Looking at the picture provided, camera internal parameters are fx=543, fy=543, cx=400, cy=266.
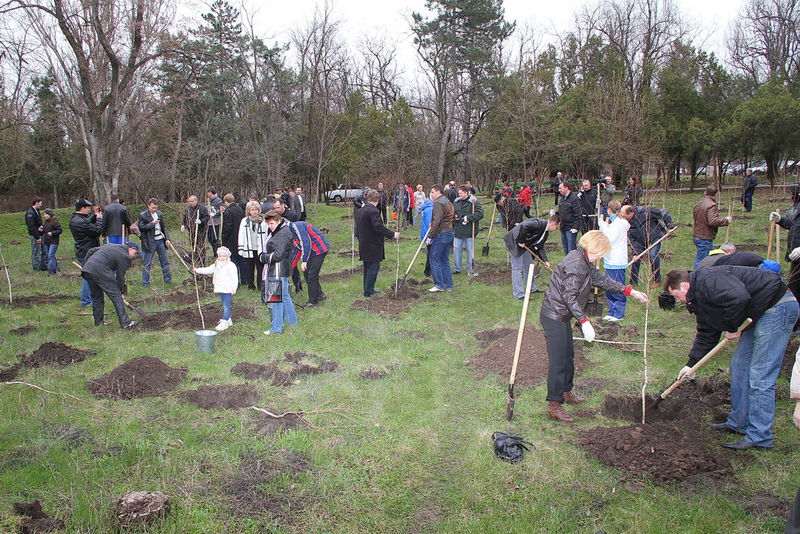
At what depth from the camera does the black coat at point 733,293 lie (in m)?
4.21

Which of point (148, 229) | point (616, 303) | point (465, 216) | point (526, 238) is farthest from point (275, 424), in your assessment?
point (148, 229)

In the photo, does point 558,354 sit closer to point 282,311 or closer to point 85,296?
point 282,311

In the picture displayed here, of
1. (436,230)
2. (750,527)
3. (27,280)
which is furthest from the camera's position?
(27,280)

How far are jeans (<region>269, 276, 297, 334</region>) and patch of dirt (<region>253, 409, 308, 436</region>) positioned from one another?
2.75 m

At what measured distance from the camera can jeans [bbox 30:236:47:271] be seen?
13.7 meters

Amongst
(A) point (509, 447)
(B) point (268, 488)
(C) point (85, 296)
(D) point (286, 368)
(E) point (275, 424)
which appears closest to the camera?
(B) point (268, 488)

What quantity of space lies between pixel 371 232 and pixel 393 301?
1.32m

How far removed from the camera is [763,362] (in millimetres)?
4379

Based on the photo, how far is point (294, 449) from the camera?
15.3ft

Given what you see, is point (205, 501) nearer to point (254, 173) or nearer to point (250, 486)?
point (250, 486)

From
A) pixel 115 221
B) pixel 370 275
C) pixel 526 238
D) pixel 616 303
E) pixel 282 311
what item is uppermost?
pixel 115 221

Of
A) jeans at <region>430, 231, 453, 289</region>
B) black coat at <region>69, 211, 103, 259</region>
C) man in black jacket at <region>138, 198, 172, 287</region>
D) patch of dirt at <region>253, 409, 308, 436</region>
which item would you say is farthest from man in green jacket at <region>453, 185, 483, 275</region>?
black coat at <region>69, 211, 103, 259</region>

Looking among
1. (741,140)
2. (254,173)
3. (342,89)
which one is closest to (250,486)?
(254,173)

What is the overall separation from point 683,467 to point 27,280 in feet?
44.4
